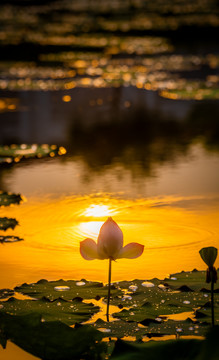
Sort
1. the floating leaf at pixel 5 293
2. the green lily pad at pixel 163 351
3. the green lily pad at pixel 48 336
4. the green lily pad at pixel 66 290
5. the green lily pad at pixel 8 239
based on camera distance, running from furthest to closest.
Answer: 1. the green lily pad at pixel 8 239
2. the floating leaf at pixel 5 293
3. the green lily pad at pixel 66 290
4. the green lily pad at pixel 48 336
5. the green lily pad at pixel 163 351

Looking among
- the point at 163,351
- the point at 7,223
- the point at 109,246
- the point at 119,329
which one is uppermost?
the point at 7,223

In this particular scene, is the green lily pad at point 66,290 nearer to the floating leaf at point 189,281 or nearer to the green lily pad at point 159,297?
the green lily pad at point 159,297

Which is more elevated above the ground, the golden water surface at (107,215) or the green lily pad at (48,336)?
the golden water surface at (107,215)

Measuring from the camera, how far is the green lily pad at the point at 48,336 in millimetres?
1958

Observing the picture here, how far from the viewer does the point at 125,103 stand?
9195mm

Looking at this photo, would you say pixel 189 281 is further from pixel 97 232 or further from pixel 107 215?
pixel 107 215

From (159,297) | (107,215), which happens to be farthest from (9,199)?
(159,297)

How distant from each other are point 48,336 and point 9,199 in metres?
2.48

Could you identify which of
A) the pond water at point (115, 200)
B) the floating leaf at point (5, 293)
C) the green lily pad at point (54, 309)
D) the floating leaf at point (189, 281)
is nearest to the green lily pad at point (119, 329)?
the green lily pad at point (54, 309)

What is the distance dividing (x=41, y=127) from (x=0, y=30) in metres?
15.6

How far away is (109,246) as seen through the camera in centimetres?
241

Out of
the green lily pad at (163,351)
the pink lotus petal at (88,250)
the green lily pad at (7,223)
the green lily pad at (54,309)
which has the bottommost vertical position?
the green lily pad at (163,351)

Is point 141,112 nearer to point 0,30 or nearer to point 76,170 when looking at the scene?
point 76,170

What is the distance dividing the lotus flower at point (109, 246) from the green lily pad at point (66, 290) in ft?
0.65
